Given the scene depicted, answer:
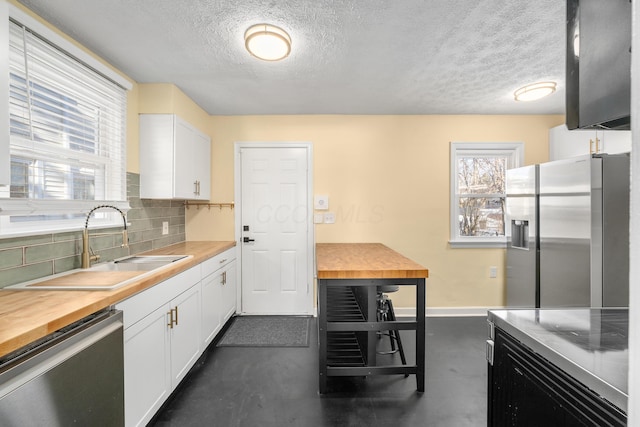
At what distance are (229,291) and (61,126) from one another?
206 centimetres

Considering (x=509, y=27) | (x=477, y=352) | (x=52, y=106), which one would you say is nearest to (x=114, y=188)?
(x=52, y=106)

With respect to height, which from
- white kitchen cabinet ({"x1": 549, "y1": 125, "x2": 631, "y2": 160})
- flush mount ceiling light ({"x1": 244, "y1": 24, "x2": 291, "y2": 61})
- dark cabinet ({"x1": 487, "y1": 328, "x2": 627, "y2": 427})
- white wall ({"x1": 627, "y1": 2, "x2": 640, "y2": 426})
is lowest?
dark cabinet ({"x1": 487, "y1": 328, "x2": 627, "y2": 427})

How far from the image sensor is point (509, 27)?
6.08 feet

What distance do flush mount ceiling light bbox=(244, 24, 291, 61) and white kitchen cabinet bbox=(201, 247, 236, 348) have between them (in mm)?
1728

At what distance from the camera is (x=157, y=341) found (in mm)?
1739

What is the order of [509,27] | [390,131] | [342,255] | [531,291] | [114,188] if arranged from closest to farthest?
[509,27]
[114,188]
[342,255]
[531,291]
[390,131]

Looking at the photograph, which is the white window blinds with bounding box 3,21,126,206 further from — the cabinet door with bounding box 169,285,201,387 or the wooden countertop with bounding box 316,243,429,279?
the wooden countertop with bounding box 316,243,429,279

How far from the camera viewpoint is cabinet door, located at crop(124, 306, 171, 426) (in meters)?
1.49

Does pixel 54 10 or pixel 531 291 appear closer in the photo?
pixel 54 10

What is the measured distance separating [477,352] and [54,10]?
3.98 metres

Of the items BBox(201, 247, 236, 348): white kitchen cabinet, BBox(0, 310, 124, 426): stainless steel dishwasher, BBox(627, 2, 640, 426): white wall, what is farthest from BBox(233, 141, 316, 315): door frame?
BBox(627, 2, 640, 426): white wall

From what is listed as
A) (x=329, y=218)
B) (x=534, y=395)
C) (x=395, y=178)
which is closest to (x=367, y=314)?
(x=534, y=395)

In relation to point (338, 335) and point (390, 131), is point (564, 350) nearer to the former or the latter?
point (338, 335)

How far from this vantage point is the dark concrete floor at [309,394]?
5.98 ft
